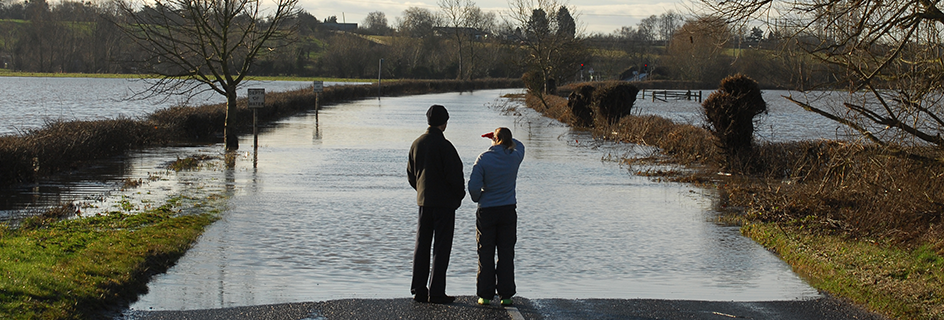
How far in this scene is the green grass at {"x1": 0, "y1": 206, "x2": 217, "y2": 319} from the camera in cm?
735

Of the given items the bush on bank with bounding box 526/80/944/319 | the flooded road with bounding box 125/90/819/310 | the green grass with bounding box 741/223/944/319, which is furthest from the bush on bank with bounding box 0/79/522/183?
the green grass with bounding box 741/223/944/319

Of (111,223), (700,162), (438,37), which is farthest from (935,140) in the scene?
(438,37)

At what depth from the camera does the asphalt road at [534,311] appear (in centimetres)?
745

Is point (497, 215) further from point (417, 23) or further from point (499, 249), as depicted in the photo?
point (417, 23)

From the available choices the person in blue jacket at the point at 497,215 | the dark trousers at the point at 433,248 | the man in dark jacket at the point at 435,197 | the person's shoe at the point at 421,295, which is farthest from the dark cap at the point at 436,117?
the person's shoe at the point at 421,295

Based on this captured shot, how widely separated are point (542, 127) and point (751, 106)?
22768mm

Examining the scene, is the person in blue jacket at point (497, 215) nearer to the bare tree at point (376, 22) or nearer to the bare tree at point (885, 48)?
the bare tree at point (885, 48)

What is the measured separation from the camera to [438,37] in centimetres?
14788

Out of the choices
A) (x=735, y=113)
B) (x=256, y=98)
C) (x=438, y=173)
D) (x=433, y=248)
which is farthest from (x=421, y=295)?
(x=256, y=98)

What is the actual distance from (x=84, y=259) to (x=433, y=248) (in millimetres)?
3756

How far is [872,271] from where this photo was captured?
8.98 meters

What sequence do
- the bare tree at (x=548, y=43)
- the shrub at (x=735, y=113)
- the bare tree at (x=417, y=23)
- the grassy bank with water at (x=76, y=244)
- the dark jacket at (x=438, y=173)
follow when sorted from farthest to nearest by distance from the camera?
1. the bare tree at (x=417, y=23)
2. the bare tree at (x=548, y=43)
3. the shrub at (x=735, y=113)
4. the dark jacket at (x=438, y=173)
5. the grassy bank with water at (x=76, y=244)

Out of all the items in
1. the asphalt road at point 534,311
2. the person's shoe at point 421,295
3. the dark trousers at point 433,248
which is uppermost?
the dark trousers at point 433,248

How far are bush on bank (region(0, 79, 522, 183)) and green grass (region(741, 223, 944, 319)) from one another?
546 inches
